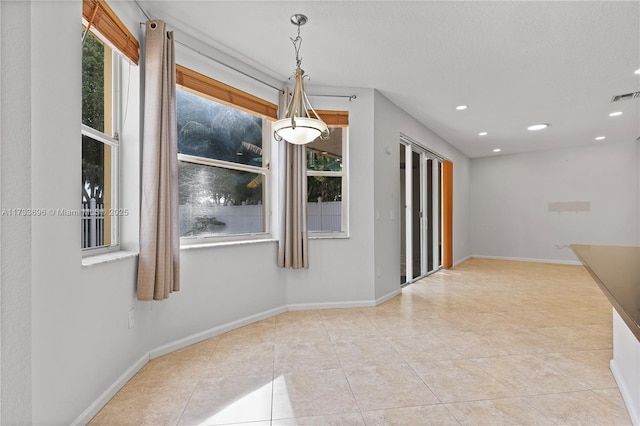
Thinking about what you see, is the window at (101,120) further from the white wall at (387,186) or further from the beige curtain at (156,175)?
the white wall at (387,186)

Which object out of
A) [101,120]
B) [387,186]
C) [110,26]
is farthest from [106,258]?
[387,186]

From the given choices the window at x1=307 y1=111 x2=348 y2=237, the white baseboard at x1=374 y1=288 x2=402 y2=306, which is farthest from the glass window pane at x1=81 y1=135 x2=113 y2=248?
the white baseboard at x1=374 y1=288 x2=402 y2=306

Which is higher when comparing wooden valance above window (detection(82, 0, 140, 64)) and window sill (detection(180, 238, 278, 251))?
wooden valance above window (detection(82, 0, 140, 64))

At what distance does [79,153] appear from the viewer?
1.71m

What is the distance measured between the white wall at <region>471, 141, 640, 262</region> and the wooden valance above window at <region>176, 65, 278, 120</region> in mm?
6625

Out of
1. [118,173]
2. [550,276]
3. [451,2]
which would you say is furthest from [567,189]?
[118,173]

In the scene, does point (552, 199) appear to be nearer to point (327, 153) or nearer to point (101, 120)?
point (327, 153)

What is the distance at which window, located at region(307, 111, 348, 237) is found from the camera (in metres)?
3.87

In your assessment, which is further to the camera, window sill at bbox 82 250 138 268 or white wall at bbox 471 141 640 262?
white wall at bbox 471 141 640 262

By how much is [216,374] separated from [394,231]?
288 centimetres

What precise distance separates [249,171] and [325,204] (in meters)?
1.00

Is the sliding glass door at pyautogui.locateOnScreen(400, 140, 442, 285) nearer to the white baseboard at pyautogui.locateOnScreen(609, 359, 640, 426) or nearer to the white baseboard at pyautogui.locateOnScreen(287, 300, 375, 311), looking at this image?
the white baseboard at pyautogui.locateOnScreen(287, 300, 375, 311)

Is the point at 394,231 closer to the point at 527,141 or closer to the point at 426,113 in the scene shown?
the point at 426,113

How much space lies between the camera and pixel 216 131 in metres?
3.13
